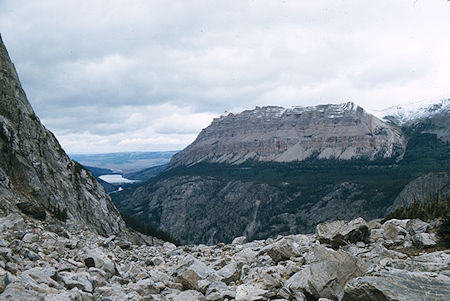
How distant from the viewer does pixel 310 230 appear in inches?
7677

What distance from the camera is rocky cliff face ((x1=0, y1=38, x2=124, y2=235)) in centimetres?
3350

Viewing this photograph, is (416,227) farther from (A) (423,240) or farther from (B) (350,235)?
(B) (350,235)

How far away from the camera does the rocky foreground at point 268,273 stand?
8023 millimetres

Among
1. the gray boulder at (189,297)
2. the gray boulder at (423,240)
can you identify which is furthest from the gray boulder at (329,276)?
the gray boulder at (423,240)

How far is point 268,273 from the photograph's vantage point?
12828 millimetres

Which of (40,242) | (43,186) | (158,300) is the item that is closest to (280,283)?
(158,300)

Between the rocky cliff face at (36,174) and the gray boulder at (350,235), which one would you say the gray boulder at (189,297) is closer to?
the gray boulder at (350,235)

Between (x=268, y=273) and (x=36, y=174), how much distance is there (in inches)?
1478

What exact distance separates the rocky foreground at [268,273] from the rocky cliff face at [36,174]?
52.0 ft

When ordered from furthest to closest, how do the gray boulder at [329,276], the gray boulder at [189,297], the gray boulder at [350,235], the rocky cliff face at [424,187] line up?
the rocky cliff face at [424,187] → the gray boulder at [350,235] → the gray boulder at [189,297] → the gray boulder at [329,276]

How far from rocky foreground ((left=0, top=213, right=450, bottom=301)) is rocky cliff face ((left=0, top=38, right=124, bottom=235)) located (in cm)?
1586

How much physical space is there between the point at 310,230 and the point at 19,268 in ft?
658

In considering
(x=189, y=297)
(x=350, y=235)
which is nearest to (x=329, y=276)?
(x=189, y=297)

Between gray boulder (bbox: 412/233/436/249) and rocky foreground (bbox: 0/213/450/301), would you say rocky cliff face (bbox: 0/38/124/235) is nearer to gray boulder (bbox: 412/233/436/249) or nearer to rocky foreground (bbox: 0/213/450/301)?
rocky foreground (bbox: 0/213/450/301)
